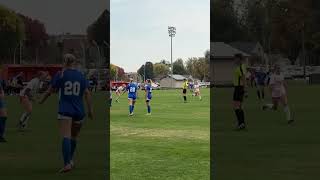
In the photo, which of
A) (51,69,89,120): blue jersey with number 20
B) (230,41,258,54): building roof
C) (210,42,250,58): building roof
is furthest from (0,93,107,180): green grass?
(230,41,258,54): building roof

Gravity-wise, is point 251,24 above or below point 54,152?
above

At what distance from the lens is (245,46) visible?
112m

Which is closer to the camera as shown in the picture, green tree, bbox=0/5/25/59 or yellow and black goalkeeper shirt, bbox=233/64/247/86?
yellow and black goalkeeper shirt, bbox=233/64/247/86

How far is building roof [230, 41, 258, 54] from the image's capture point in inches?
4304

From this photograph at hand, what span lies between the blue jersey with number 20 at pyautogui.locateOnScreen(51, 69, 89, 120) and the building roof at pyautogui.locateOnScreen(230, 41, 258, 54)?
325 ft

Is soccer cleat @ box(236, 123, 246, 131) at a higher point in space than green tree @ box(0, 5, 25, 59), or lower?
lower

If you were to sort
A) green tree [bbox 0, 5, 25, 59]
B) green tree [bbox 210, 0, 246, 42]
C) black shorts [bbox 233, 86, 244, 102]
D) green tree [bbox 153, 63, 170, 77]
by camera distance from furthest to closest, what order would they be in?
green tree [bbox 153, 63, 170, 77] < green tree [bbox 210, 0, 246, 42] < green tree [bbox 0, 5, 25, 59] < black shorts [bbox 233, 86, 244, 102]

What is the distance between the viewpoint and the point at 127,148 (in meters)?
13.6

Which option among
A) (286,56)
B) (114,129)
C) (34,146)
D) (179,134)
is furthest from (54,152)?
(286,56)

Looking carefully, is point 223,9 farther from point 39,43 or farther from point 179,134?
point 179,134

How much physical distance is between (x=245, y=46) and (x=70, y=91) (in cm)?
10366

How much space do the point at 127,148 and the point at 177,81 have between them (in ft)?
363

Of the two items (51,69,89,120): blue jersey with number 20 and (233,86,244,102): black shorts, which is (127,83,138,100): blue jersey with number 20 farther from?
(51,69,89,120): blue jersey with number 20

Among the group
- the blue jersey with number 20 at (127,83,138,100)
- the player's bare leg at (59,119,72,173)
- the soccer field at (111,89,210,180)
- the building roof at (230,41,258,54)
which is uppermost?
the building roof at (230,41,258,54)
